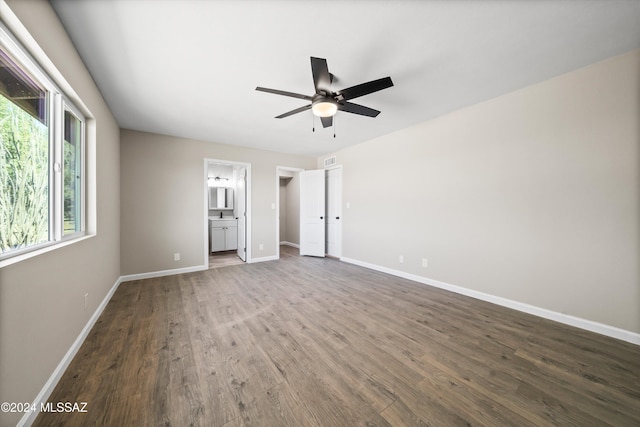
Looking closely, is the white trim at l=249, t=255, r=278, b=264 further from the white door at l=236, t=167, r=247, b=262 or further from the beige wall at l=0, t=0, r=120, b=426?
the beige wall at l=0, t=0, r=120, b=426

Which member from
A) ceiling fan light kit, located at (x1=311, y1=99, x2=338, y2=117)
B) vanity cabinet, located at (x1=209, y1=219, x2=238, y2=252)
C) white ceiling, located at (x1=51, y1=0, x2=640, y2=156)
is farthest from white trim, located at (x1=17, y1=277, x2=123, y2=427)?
vanity cabinet, located at (x1=209, y1=219, x2=238, y2=252)

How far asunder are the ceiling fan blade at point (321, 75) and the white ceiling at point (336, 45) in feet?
0.88

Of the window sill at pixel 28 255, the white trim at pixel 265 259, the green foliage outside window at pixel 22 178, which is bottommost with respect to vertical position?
the white trim at pixel 265 259

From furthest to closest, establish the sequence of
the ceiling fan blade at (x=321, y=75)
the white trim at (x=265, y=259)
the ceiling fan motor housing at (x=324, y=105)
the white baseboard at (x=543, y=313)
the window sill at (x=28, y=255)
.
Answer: the white trim at (x=265, y=259) < the ceiling fan motor housing at (x=324, y=105) < the white baseboard at (x=543, y=313) < the ceiling fan blade at (x=321, y=75) < the window sill at (x=28, y=255)

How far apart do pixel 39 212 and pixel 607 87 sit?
4848 millimetres


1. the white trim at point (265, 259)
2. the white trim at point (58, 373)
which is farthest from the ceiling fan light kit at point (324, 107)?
the white trim at point (265, 259)

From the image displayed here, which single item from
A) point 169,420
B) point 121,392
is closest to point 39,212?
point 121,392

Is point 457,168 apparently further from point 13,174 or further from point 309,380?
point 13,174

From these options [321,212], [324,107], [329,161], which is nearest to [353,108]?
[324,107]

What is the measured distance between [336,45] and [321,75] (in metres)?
0.30

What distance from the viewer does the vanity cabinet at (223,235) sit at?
567 centimetres

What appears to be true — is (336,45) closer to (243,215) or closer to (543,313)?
(543,313)

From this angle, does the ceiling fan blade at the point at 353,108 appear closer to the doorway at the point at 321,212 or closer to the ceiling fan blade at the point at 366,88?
the ceiling fan blade at the point at 366,88

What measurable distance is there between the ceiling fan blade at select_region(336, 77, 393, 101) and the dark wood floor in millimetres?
2265
